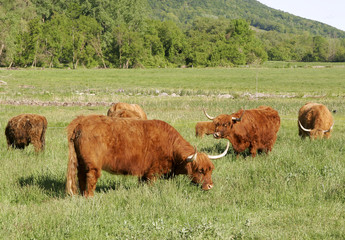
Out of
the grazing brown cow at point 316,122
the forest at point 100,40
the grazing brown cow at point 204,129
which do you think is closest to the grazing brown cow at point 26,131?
the grazing brown cow at point 204,129

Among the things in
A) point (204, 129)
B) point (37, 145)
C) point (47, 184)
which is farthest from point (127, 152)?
point (204, 129)

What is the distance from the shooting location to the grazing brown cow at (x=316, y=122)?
476 inches

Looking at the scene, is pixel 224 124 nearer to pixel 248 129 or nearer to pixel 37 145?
pixel 248 129

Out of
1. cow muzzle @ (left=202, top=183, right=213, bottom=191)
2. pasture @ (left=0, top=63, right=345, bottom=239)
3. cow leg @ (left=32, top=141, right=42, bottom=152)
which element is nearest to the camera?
pasture @ (left=0, top=63, right=345, bottom=239)

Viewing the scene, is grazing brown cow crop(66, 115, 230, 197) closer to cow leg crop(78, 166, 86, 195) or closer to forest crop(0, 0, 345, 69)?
cow leg crop(78, 166, 86, 195)

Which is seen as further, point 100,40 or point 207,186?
point 100,40

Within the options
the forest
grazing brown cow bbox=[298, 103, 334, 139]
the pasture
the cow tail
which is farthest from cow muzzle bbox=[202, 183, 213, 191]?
the forest

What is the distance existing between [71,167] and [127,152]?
956 mm

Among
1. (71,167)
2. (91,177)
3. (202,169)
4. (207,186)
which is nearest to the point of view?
(91,177)

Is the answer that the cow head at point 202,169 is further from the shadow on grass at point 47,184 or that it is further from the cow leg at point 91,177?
the shadow on grass at point 47,184

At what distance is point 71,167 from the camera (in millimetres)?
6434

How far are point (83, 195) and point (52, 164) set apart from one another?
266cm

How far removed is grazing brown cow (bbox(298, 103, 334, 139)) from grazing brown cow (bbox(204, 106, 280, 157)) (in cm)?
193

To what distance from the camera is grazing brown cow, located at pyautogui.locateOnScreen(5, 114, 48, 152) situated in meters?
10.4
